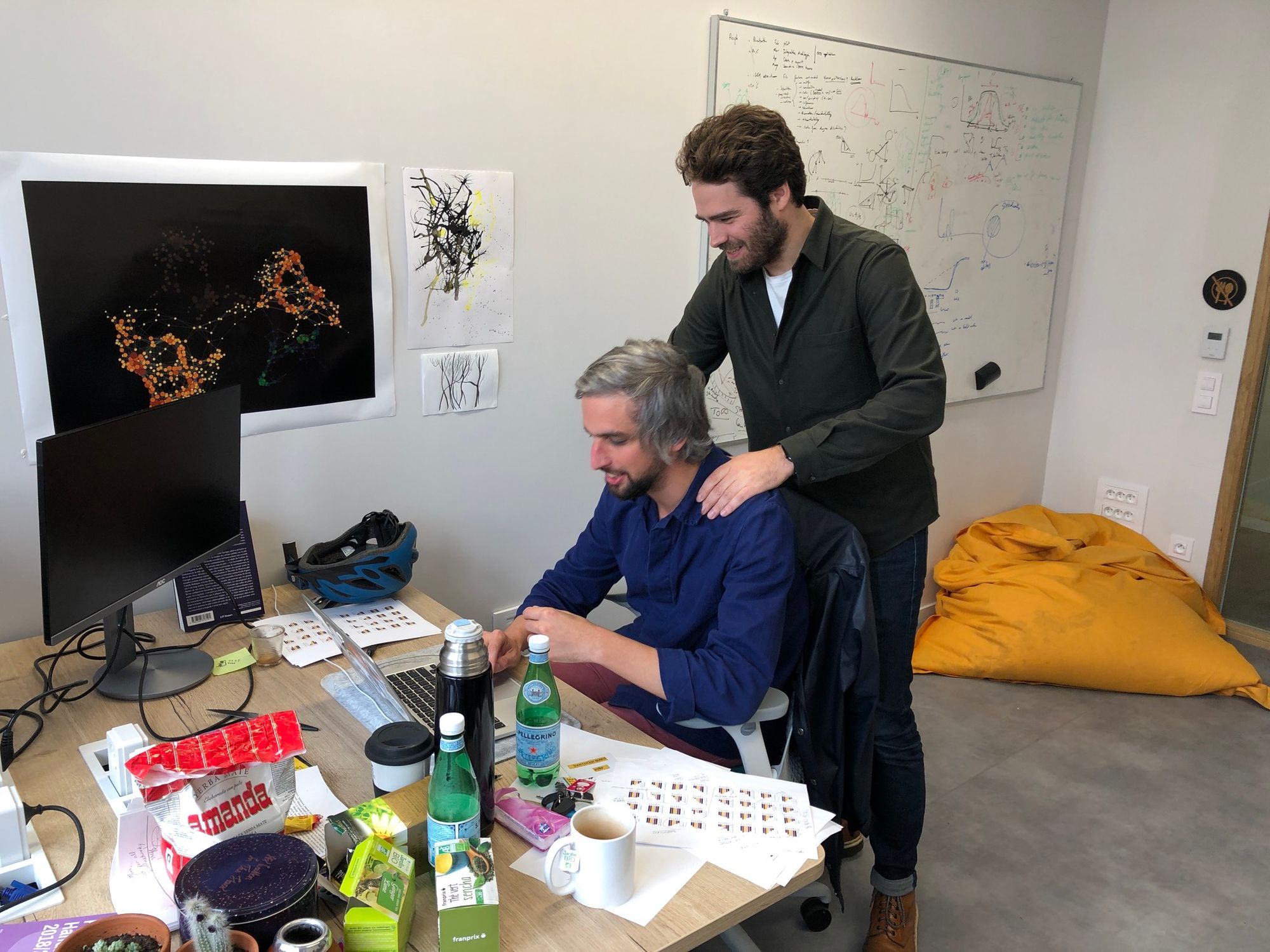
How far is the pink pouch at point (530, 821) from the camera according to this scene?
123cm

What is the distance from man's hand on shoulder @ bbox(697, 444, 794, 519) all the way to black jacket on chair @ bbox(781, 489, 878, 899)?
5 centimetres

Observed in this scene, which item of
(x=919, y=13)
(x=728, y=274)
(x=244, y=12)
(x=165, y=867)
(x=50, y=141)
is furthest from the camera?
(x=919, y=13)

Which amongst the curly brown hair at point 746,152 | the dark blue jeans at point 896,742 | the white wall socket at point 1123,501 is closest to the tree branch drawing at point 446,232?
the curly brown hair at point 746,152

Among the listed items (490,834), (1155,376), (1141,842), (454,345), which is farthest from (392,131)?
(1155,376)

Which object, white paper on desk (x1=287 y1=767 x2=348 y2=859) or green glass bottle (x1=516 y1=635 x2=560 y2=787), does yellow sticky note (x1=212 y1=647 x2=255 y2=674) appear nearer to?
white paper on desk (x1=287 y1=767 x2=348 y2=859)

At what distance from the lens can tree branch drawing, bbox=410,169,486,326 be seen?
7.30 feet

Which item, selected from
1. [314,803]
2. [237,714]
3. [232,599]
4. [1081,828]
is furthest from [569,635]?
[1081,828]

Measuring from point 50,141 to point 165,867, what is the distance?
136 centimetres

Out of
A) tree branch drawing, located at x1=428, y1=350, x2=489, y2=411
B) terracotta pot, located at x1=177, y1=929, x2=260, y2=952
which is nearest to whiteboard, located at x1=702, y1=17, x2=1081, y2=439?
tree branch drawing, located at x1=428, y1=350, x2=489, y2=411

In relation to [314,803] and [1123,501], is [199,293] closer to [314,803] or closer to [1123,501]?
[314,803]

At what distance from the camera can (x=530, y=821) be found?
125 cm

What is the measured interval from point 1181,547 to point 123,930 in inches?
161

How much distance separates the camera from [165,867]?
1.14 meters

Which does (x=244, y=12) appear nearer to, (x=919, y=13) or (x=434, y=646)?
(x=434, y=646)
